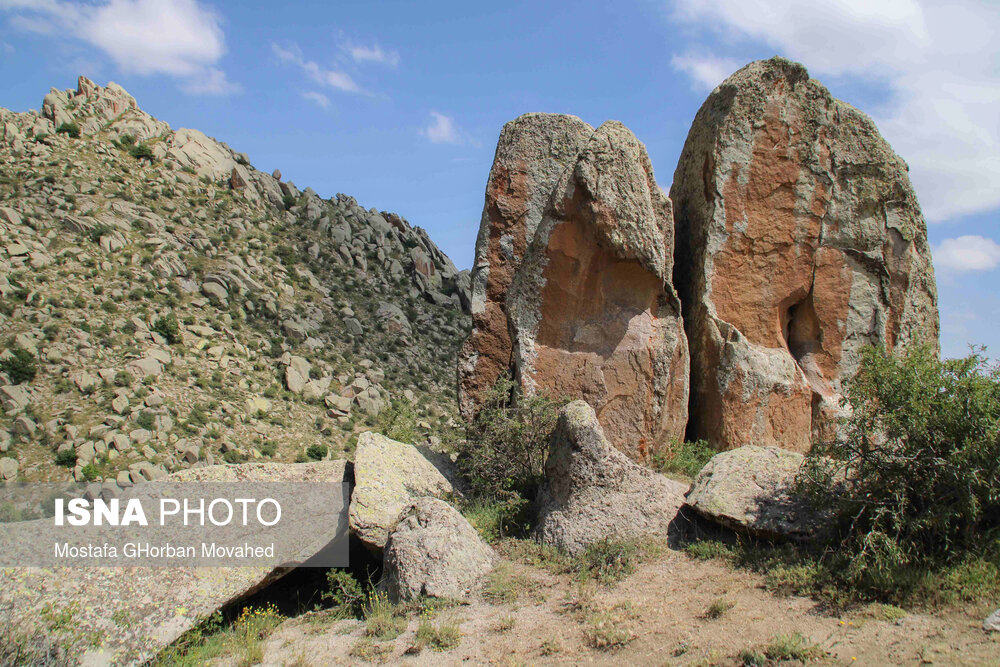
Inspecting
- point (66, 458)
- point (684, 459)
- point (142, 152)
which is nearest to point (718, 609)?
point (684, 459)

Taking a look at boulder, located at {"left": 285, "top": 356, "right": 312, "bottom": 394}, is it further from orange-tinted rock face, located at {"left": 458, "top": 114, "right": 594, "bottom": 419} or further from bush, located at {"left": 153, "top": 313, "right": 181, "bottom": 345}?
orange-tinted rock face, located at {"left": 458, "top": 114, "right": 594, "bottom": 419}

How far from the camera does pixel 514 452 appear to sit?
29.0ft

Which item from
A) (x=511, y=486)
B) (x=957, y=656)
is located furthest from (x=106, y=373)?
(x=957, y=656)

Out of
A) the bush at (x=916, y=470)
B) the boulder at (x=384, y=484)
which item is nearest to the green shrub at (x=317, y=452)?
the boulder at (x=384, y=484)

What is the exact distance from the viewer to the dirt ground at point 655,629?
501cm

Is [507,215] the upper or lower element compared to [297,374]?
upper

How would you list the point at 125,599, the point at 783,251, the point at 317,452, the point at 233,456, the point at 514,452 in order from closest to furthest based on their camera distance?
the point at 125,599 < the point at 514,452 < the point at 783,251 < the point at 233,456 < the point at 317,452

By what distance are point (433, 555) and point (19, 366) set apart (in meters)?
19.8

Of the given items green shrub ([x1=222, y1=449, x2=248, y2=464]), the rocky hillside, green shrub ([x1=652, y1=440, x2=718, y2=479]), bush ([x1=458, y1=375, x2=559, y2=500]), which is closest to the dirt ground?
bush ([x1=458, y1=375, x2=559, y2=500])

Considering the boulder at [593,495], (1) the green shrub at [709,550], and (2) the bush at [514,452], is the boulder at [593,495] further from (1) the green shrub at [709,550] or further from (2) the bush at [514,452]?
(2) the bush at [514,452]

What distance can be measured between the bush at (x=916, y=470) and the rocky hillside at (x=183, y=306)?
15545mm

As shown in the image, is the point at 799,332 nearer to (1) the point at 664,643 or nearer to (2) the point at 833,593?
(2) the point at 833,593

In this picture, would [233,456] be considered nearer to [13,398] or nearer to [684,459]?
[13,398]

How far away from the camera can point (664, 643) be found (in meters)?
5.45
